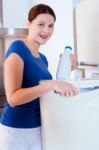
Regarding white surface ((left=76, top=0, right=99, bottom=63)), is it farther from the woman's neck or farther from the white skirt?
the white skirt

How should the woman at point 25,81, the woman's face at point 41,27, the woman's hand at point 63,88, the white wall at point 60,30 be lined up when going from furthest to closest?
the white wall at point 60,30, the woman's face at point 41,27, the woman at point 25,81, the woman's hand at point 63,88

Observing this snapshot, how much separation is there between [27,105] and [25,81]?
0.36ft

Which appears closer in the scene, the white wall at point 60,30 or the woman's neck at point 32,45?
the woman's neck at point 32,45

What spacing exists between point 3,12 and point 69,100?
156cm

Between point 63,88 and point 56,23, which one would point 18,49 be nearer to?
point 63,88

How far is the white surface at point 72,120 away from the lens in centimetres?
105

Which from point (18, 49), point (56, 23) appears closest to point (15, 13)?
point (56, 23)

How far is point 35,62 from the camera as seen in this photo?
1.15 meters

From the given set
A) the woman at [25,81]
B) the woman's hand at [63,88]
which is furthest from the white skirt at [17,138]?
the woman's hand at [63,88]

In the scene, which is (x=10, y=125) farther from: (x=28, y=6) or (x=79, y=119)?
(x=28, y=6)

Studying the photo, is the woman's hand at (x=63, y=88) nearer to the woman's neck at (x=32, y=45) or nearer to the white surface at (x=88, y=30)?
the woman's neck at (x=32, y=45)

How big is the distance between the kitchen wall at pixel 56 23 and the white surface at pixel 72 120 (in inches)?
30.8

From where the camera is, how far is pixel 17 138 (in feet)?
3.74

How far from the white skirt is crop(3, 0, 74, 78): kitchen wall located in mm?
805
